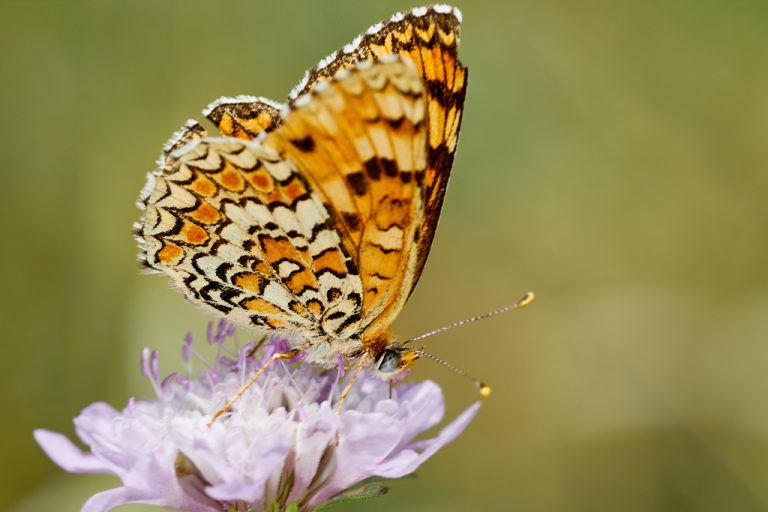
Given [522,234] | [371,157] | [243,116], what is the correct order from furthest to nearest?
[522,234], [243,116], [371,157]

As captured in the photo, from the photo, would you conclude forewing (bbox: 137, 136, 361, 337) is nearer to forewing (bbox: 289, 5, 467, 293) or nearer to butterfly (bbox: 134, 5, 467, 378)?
butterfly (bbox: 134, 5, 467, 378)

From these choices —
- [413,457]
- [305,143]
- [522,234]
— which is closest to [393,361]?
[413,457]

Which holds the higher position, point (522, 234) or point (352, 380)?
point (522, 234)

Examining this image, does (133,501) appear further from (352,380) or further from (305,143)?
(305,143)

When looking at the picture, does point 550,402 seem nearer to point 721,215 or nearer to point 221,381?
point 721,215

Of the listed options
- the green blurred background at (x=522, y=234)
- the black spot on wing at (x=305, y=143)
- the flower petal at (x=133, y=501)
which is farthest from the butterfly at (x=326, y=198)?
the green blurred background at (x=522, y=234)

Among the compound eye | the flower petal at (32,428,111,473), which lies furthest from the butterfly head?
the flower petal at (32,428,111,473)

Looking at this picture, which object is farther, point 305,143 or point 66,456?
point 66,456

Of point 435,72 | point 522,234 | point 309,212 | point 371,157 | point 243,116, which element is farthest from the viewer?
point 522,234
